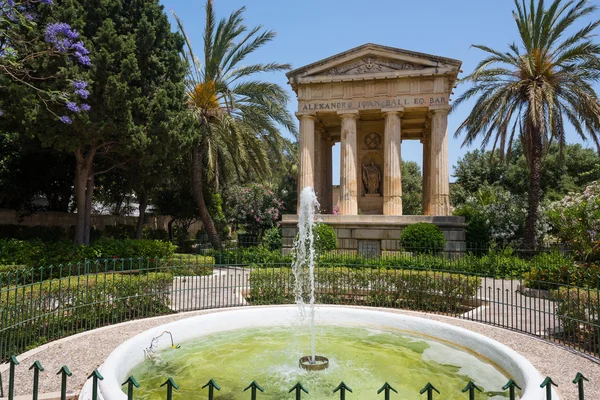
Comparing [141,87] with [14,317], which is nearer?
[14,317]

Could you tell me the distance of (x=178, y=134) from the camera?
15938mm

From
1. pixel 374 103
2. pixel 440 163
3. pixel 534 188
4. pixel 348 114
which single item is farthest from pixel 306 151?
pixel 534 188

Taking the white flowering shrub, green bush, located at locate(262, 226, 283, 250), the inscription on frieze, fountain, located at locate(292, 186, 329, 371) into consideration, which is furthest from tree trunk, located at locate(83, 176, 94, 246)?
the white flowering shrub

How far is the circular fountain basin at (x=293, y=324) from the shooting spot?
5301mm

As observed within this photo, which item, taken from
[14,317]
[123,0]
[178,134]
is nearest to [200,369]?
[14,317]

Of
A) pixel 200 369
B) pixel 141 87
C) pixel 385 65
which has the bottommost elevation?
pixel 200 369

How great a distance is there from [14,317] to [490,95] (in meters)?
19.4

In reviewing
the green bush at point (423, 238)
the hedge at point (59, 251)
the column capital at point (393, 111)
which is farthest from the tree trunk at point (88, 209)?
the column capital at point (393, 111)

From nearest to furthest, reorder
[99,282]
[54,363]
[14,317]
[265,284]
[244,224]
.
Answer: [54,363]
[14,317]
[99,282]
[265,284]
[244,224]

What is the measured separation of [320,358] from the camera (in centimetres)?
679

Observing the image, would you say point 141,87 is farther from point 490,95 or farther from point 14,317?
point 490,95

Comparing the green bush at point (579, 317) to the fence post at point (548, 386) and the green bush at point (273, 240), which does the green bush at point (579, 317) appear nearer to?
the fence post at point (548, 386)

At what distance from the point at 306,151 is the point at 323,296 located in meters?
10.9

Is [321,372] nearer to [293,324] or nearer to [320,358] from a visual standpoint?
[320,358]
